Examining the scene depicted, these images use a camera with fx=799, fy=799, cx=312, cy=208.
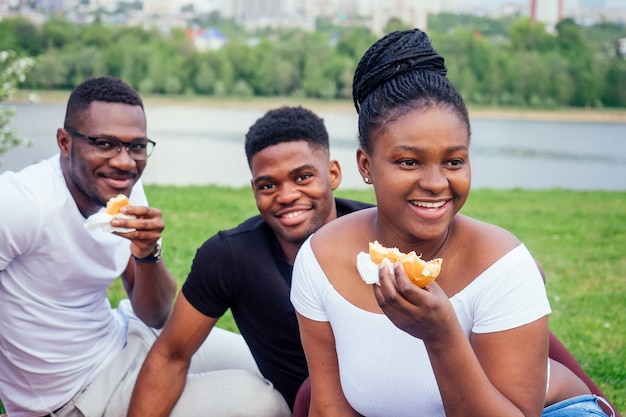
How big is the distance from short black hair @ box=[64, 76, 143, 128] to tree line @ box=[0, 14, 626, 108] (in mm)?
16722

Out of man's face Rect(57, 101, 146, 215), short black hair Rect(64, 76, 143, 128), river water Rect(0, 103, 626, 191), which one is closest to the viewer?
man's face Rect(57, 101, 146, 215)

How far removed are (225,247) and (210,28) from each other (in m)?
22.7

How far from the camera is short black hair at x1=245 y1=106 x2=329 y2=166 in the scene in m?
3.53

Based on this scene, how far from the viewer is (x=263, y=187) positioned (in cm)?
353

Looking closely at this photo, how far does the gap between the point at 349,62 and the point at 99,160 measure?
18.5m

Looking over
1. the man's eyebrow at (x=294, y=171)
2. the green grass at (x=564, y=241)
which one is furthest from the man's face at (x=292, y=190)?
the green grass at (x=564, y=241)

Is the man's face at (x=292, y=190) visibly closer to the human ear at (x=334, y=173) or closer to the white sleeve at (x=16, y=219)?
the human ear at (x=334, y=173)

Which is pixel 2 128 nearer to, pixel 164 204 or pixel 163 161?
pixel 164 204

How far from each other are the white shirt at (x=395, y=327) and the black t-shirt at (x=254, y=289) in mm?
595

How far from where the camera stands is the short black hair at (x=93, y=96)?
369 centimetres

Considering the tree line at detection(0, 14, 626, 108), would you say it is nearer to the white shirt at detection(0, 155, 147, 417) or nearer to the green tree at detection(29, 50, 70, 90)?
the green tree at detection(29, 50, 70, 90)

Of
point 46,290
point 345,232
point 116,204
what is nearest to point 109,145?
point 116,204

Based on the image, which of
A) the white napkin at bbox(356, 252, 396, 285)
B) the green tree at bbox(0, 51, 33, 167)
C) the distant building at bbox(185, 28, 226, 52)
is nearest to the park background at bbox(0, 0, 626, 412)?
the distant building at bbox(185, 28, 226, 52)

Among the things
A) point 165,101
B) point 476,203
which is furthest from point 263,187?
point 165,101
